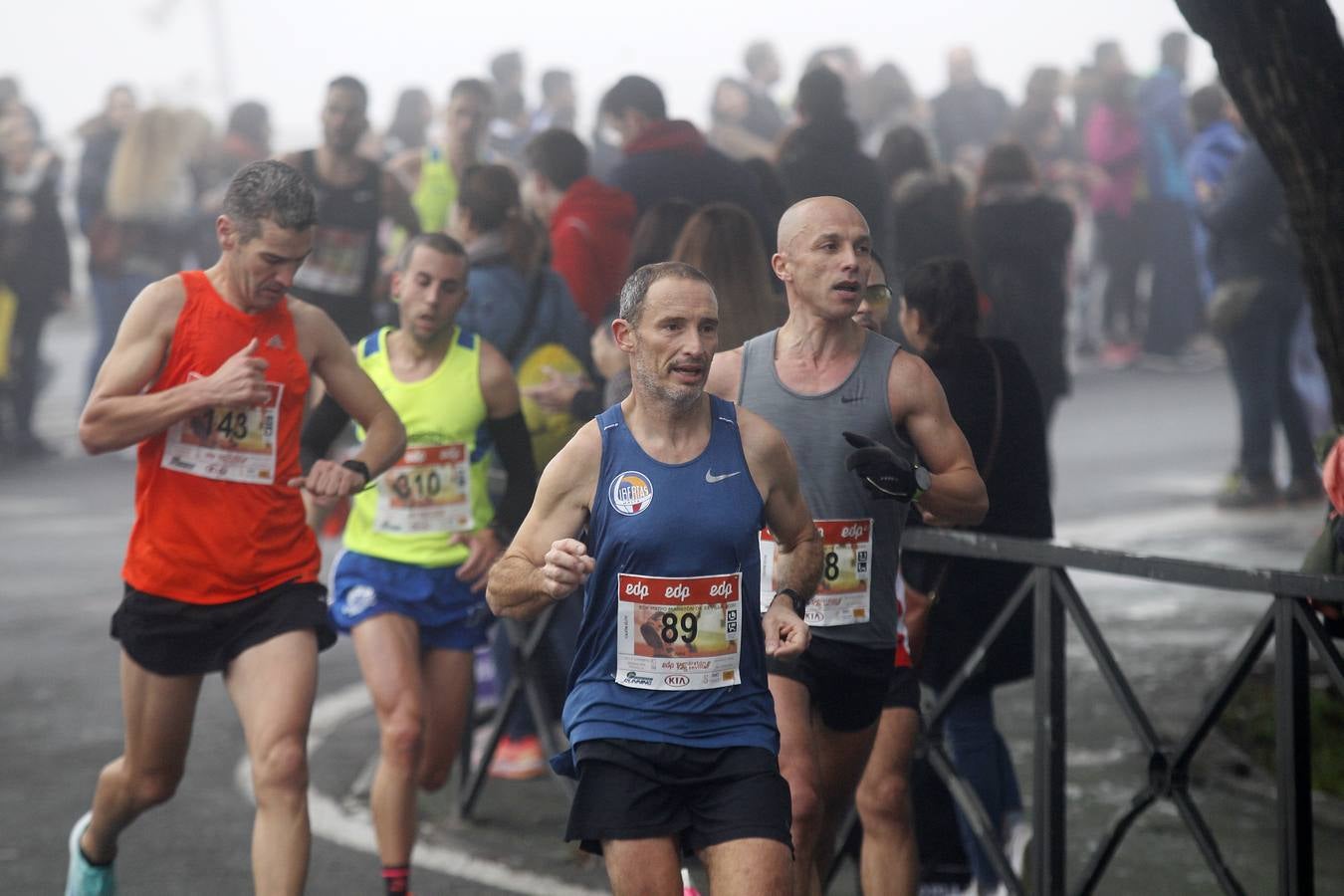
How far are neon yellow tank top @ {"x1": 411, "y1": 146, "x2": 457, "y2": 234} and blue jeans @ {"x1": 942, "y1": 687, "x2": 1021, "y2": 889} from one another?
183 inches

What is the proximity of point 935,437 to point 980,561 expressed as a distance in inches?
43.4

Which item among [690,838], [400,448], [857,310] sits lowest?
[690,838]

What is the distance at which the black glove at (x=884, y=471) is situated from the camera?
4281 millimetres

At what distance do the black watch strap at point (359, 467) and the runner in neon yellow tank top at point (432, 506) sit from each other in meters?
0.42

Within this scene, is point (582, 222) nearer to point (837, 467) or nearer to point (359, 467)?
point (359, 467)

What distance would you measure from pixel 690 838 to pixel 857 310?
141cm

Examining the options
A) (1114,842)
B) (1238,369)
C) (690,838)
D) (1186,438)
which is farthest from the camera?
(1186,438)

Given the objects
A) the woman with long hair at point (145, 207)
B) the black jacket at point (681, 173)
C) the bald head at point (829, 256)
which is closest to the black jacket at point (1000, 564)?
the bald head at point (829, 256)

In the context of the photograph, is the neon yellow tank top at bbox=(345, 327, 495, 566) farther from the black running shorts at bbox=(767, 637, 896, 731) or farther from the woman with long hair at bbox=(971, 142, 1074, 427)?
the woman with long hair at bbox=(971, 142, 1074, 427)

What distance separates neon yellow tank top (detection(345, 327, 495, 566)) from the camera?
5805 millimetres

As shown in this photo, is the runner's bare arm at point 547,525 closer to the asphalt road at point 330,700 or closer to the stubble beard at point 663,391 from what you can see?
the stubble beard at point 663,391

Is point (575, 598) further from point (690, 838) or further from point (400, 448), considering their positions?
point (690, 838)

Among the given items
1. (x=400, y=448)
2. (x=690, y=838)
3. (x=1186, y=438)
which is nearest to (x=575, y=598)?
(x=400, y=448)

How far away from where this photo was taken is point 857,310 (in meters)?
4.73
